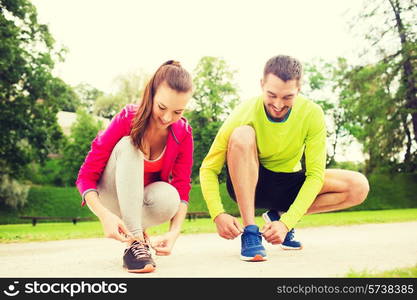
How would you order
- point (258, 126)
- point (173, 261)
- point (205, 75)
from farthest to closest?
point (205, 75) → point (258, 126) → point (173, 261)

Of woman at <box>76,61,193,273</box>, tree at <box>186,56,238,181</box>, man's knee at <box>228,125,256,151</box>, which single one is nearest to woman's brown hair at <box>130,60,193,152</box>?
woman at <box>76,61,193,273</box>

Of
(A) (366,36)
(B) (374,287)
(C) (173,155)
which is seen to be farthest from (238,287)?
(A) (366,36)

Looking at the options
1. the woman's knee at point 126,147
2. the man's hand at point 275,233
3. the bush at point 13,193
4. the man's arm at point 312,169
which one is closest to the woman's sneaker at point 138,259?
the woman's knee at point 126,147

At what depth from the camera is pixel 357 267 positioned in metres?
3.06

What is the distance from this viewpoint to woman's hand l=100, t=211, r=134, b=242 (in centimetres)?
294

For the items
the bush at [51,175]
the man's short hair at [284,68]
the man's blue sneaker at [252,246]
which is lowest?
the bush at [51,175]

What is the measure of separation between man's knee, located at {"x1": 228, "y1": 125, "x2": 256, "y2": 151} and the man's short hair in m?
0.43

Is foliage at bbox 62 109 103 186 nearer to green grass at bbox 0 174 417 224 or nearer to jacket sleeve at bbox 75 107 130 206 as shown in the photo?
green grass at bbox 0 174 417 224

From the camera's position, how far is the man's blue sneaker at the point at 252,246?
3330 millimetres

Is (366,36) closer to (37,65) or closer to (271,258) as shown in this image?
(37,65)

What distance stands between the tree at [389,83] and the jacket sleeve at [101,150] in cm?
2216

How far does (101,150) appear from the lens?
3.31 meters

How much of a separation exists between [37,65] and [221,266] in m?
16.9

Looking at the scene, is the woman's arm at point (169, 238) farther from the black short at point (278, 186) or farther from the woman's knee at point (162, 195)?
the black short at point (278, 186)
